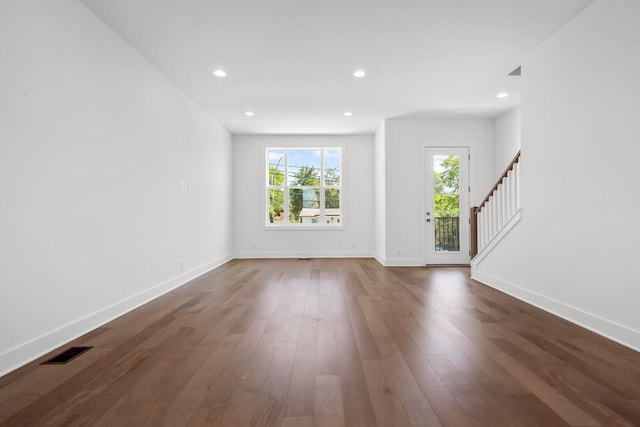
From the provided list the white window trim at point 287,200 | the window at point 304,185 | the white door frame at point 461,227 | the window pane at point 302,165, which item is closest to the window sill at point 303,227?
the white window trim at point 287,200

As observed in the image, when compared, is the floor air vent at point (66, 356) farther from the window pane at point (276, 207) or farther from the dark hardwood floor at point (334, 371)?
the window pane at point (276, 207)

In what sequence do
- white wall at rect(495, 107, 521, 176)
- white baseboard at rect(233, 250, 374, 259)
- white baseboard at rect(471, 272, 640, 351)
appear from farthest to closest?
1. white baseboard at rect(233, 250, 374, 259)
2. white wall at rect(495, 107, 521, 176)
3. white baseboard at rect(471, 272, 640, 351)

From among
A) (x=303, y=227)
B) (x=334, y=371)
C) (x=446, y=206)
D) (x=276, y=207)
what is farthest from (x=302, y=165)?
(x=334, y=371)

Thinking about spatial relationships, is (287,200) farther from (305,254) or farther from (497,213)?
(497,213)

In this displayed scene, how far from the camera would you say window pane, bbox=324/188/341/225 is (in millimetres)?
7504

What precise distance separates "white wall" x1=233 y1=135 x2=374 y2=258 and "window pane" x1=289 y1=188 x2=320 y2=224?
322mm

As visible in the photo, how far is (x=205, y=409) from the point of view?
62.0 inches

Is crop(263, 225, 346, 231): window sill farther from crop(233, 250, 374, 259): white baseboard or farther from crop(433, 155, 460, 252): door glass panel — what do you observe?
crop(433, 155, 460, 252): door glass panel

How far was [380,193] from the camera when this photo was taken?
21.8 feet

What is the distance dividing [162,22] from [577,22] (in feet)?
12.5

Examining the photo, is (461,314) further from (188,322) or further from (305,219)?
(305,219)

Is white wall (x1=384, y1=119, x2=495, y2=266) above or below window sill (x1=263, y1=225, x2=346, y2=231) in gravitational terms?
above

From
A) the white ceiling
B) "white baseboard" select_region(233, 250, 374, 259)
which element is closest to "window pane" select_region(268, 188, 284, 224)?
"white baseboard" select_region(233, 250, 374, 259)

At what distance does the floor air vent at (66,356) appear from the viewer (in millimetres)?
2129
